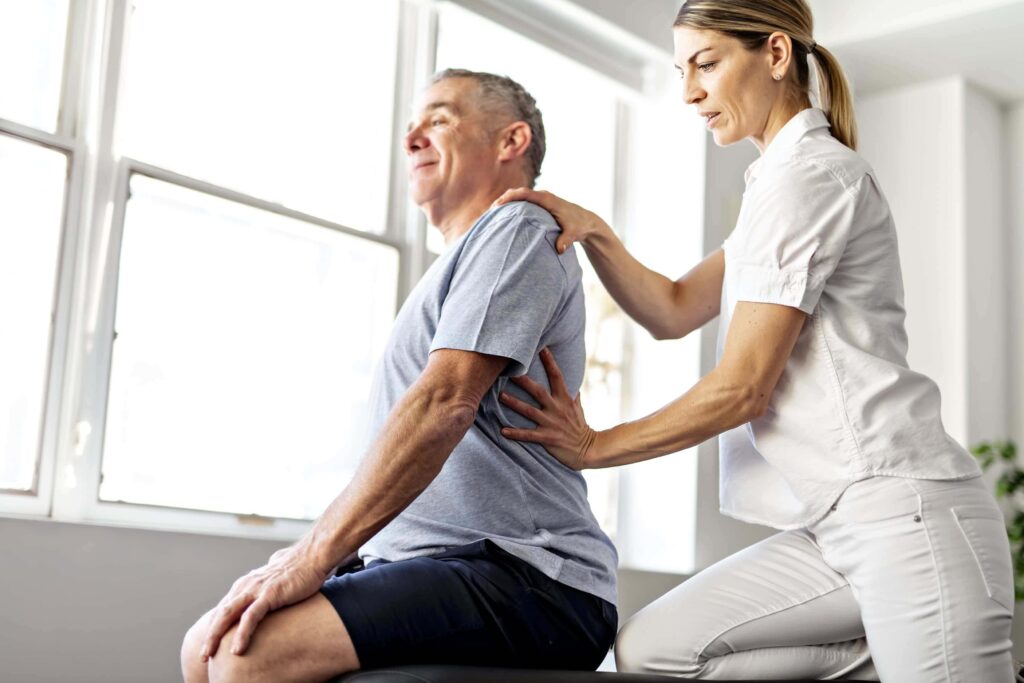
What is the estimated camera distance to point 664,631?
67.7 inches

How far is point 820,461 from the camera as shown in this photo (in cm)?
168

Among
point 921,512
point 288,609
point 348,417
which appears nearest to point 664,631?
point 921,512

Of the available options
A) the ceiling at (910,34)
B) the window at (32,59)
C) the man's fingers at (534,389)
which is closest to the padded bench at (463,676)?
the man's fingers at (534,389)

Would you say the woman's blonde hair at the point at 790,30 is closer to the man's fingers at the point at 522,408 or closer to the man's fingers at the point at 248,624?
the man's fingers at the point at 522,408

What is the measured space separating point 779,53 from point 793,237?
0.37 meters

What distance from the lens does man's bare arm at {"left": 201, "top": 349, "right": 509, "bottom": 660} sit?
1396 millimetres

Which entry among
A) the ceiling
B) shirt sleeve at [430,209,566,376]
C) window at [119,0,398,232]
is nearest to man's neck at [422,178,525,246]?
shirt sleeve at [430,209,566,376]

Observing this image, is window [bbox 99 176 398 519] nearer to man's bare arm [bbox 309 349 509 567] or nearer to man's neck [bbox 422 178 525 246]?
man's neck [bbox 422 178 525 246]

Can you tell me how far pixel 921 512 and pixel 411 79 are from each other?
99.6 inches

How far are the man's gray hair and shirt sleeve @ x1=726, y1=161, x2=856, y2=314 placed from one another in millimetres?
499

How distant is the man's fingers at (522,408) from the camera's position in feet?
5.32

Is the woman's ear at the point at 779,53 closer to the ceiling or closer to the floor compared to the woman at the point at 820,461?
closer to the ceiling

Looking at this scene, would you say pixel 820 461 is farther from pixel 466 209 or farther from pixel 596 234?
pixel 466 209

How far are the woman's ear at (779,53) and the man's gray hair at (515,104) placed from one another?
440mm
